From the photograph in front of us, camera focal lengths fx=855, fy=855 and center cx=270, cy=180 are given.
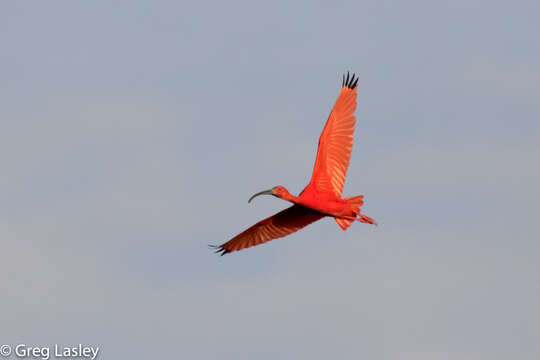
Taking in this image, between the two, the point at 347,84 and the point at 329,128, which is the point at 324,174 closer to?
the point at 329,128

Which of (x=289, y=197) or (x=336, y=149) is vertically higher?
(x=336, y=149)

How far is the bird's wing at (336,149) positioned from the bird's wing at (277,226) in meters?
1.14

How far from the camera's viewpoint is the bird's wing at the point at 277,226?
94.2 feet

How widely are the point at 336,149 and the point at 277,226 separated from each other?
3373mm

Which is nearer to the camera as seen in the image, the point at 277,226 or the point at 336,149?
the point at 336,149

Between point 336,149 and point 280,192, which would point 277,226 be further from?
point 336,149

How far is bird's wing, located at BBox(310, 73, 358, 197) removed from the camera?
91.4ft

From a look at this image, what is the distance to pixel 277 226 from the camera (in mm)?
29266

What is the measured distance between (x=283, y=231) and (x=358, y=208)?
125 inches

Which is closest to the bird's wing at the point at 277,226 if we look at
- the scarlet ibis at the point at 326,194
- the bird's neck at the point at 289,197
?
the scarlet ibis at the point at 326,194

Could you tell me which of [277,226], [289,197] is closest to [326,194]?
[289,197]

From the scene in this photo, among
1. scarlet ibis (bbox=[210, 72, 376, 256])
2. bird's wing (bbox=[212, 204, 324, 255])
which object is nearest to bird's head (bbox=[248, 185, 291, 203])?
scarlet ibis (bbox=[210, 72, 376, 256])

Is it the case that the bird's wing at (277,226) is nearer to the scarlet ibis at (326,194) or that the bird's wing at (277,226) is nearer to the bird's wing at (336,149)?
the scarlet ibis at (326,194)

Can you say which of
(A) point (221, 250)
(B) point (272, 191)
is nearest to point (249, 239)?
(A) point (221, 250)
